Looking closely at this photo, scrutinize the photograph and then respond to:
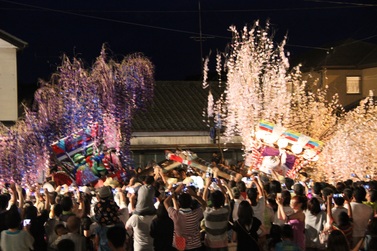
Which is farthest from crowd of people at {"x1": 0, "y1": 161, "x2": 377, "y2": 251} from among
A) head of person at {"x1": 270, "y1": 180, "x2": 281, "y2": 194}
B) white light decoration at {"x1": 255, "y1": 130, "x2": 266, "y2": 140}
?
white light decoration at {"x1": 255, "y1": 130, "x2": 266, "y2": 140}

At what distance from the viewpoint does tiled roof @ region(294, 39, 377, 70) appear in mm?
46219

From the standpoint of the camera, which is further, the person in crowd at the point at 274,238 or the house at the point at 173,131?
the house at the point at 173,131

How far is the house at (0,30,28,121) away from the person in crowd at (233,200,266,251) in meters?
26.2

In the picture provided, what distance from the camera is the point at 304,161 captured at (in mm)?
25562

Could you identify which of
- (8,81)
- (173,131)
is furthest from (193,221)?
(173,131)

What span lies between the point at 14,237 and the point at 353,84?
124ft

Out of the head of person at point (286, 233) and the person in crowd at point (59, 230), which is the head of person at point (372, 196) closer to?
the head of person at point (286, 233)

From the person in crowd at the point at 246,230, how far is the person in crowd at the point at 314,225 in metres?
1.66

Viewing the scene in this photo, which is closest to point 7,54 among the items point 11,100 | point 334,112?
point 11,100

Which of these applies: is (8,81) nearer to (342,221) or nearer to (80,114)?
(80,114)

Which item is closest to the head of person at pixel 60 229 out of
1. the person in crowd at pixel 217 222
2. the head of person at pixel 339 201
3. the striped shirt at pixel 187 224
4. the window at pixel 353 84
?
the striped shirt at pixel 187 224

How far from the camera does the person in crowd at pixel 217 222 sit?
12617mm

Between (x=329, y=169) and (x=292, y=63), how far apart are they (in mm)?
23709

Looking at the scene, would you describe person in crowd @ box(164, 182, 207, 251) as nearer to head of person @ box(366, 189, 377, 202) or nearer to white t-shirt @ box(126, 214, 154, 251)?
white t-shirt @ box(126, 214, 154, 251)
